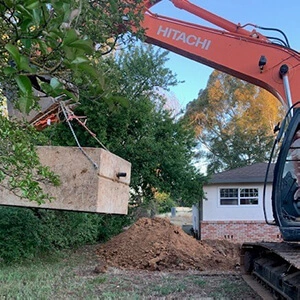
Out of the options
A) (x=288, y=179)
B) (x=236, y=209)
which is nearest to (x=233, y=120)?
(x=236, y=209)

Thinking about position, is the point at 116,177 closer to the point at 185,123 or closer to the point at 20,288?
the point at 20,288

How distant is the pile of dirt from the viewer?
31.3 ft

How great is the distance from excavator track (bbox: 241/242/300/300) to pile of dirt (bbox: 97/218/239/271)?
2.28m

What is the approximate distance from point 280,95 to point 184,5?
91.2 inches

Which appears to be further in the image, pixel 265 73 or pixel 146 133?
pixel 146 133

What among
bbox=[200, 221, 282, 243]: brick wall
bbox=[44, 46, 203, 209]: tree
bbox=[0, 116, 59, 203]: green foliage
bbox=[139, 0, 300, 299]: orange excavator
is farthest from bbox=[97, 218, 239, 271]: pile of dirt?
bbox=[0, 116, 59, 203]: green foliage

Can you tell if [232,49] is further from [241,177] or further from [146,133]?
[241,177]

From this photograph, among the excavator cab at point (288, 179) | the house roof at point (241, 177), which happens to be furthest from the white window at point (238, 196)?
the excavator cab at point (288, 179)

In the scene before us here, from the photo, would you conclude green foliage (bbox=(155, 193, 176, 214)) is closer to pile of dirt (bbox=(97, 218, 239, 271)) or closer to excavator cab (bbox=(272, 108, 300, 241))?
pile of dirt (bbox=(97, 218, 239, 271))

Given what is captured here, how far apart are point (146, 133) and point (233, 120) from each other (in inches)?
633

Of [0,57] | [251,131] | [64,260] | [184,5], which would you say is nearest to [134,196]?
[64,260]

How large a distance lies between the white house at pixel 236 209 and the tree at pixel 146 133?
145 inches

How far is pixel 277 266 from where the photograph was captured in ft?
18.4

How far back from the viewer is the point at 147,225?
1180 cm
